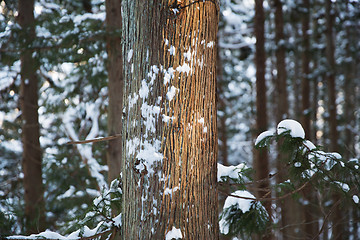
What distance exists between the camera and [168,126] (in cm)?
207

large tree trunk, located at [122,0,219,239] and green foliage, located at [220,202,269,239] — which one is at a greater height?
large tree trunk, located at [122,0,219,239]

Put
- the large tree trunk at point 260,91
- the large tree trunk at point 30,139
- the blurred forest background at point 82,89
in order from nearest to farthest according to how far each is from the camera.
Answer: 1. the blurred forest background at point 82,89
2. the large tree trunk at point 260,91
3. the large tree trunk at point 30,139

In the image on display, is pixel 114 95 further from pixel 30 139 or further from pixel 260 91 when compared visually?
pixel 30 139

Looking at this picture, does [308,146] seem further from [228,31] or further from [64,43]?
[228,31]

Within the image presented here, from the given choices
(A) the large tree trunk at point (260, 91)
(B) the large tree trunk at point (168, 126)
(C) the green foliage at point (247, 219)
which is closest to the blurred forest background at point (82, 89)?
(A) the large tree trunk at point (260, 91)

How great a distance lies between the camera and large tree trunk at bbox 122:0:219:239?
6.68 ft

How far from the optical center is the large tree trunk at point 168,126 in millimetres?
2037

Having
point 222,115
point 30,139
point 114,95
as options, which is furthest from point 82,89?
point 222,115

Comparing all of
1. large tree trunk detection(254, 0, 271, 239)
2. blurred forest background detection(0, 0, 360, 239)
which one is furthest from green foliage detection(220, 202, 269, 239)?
large tree trunk detection(254, 0, 271, 239)

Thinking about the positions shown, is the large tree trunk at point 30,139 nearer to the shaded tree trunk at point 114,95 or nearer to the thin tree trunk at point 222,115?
the shaded tree trunk at point 114,95

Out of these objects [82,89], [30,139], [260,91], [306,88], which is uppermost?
[306,88]

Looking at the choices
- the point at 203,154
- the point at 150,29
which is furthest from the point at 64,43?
the point at 203,154

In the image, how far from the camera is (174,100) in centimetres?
209

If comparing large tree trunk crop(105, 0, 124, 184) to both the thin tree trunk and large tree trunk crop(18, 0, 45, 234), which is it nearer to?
large tree trunk crop(18, 0, 45, 234)
